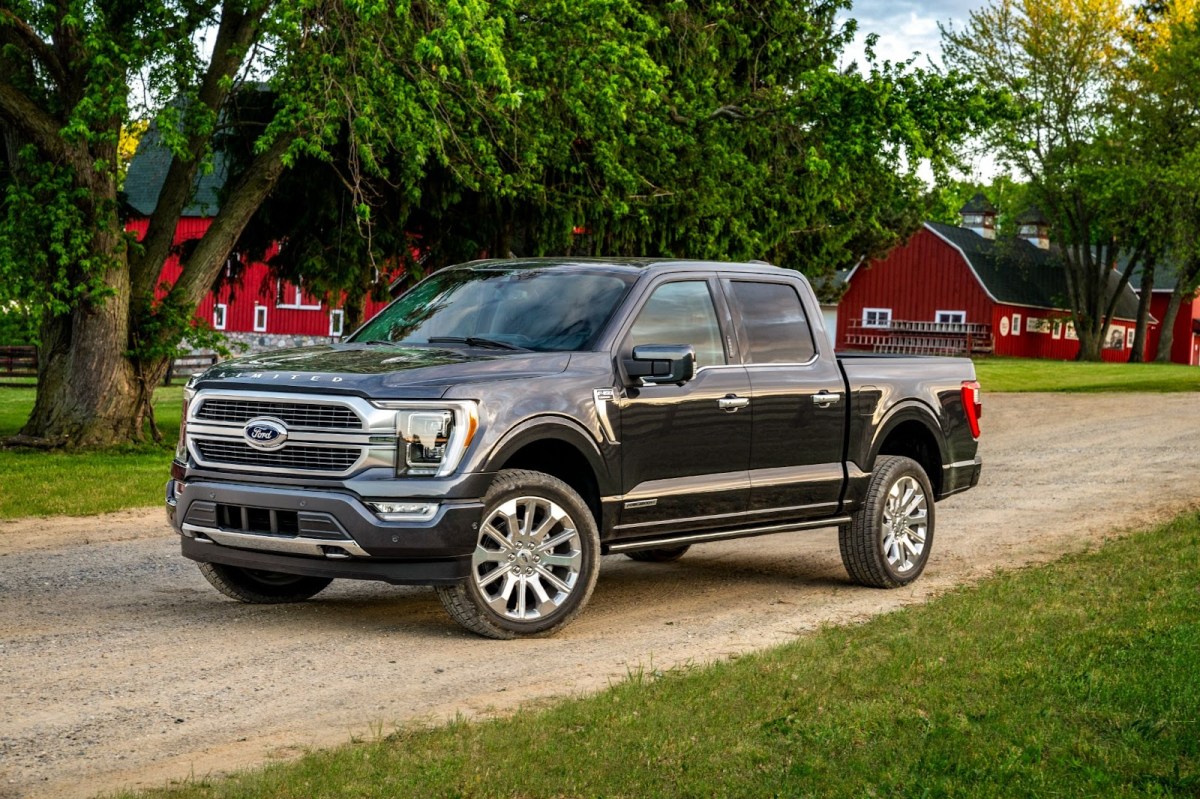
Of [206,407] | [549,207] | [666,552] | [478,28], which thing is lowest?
[666,552]

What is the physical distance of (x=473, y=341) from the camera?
8742mm

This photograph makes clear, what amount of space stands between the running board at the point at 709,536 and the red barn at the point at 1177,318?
73.8m

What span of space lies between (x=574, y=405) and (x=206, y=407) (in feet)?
6.37

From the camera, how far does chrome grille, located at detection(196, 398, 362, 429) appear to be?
7711mm

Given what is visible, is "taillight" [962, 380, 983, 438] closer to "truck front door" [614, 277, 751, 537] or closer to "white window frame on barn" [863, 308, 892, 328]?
"truck front door" [614, 277, 751, 537]

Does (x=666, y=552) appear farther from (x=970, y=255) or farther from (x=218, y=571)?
(x=970, y=255)

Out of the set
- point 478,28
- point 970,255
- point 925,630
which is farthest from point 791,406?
point 970,255

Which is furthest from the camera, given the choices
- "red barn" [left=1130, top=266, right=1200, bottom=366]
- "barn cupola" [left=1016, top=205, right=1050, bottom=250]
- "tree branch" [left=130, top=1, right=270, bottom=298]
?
"barn cupola" [left=1016, top=205, right=1050, bottom=250]

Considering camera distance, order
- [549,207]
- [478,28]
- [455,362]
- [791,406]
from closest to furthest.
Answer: [455,362] < [791,406] < [478,28] < [549,207]

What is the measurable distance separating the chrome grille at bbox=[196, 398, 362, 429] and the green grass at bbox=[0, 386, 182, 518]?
6152 mm

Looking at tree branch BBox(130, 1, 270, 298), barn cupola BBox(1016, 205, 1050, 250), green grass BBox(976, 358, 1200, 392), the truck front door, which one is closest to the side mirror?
the truck front door

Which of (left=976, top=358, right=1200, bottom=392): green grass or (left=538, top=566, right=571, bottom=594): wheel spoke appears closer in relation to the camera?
(left=538, top=566, right=571, bottom=594): wheel spoke

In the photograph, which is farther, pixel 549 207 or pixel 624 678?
pixel 549 207

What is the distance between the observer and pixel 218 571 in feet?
29.3
